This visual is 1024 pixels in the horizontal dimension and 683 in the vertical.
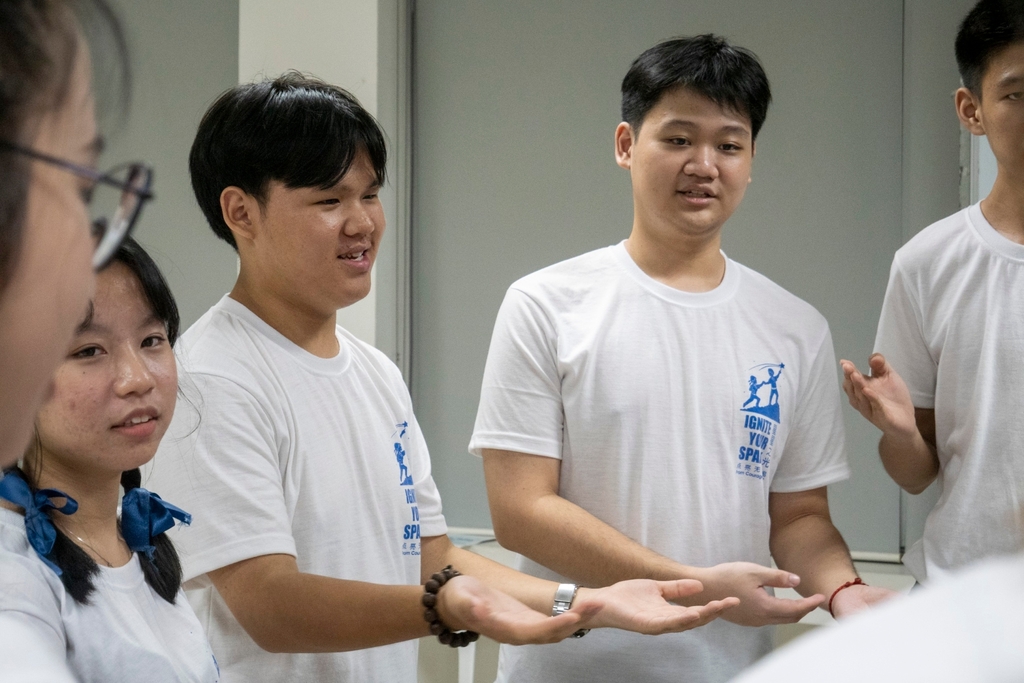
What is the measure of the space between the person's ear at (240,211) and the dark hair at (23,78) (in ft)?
3.13

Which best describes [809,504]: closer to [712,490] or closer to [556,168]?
[712,490]

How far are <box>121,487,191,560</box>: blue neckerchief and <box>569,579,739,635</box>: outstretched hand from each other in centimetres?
53

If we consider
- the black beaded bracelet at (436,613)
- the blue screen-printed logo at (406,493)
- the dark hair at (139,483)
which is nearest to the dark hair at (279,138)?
the dark hair at (139,483)

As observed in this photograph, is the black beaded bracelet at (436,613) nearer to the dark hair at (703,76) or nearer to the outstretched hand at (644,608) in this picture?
the outstretched hand at (644,608)

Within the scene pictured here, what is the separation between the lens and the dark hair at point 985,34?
1535mm

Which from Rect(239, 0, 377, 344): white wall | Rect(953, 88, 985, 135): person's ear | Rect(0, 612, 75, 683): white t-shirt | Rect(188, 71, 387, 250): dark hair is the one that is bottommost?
Rect(0, 612, 75, 683): white t-shirt

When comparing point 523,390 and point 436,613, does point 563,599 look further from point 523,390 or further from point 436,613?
point 523,390

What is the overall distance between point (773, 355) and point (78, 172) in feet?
4.54

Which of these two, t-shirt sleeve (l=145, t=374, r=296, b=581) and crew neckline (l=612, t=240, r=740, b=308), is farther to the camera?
crew neckline (l=612, t=240, r=740, b=308)

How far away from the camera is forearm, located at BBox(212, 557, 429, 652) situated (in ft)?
4.20

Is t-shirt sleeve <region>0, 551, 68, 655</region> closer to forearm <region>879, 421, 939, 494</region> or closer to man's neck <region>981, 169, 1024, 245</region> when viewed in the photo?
forearm <region>879, 421, 939, 494</region>

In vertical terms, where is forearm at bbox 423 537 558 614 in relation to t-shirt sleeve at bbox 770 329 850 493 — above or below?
below

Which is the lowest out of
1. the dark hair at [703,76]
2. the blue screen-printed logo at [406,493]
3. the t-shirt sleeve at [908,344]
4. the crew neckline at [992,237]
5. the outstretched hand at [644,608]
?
the outstretched hand at [644,608]

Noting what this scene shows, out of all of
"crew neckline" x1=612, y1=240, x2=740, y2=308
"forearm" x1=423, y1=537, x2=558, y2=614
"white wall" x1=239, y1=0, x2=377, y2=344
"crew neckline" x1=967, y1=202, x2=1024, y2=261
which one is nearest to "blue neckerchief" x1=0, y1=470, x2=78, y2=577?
"forearm" x1=423, y1=537, x2=558, y2=614
